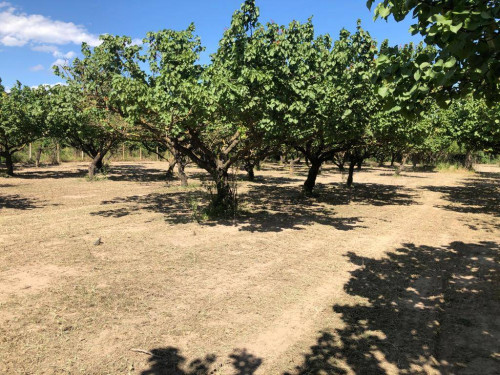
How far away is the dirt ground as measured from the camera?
468 centimetres

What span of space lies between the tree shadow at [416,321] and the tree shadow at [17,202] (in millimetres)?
15090

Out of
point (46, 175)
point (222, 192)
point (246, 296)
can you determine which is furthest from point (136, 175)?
point (246, 296)

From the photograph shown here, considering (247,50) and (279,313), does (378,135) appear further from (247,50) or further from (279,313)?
(279,313)

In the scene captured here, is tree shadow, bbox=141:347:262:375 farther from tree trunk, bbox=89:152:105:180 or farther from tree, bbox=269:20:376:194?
tree trunk, bbox=89:152:105:180

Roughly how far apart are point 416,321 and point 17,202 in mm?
18528

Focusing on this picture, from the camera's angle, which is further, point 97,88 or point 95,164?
point 95,164

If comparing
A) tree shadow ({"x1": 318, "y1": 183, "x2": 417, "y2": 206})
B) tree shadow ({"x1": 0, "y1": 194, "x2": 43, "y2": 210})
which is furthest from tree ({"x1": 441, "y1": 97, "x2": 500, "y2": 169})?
tree shadow ({"x1": 0, "y1": 194, "x2": 43, "y2": 210})

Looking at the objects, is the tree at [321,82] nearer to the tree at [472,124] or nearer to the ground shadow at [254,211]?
the ground shadow at [254,211]

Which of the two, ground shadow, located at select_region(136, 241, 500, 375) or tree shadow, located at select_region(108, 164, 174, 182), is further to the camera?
tree shadow, located at select_region(108, 164, 174, 182)

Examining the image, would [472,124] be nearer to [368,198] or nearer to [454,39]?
[368,198]

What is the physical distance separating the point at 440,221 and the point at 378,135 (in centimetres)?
630

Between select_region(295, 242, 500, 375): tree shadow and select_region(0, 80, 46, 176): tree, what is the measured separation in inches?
1051

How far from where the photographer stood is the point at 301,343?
508cm

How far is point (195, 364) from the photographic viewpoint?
455 cm
